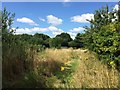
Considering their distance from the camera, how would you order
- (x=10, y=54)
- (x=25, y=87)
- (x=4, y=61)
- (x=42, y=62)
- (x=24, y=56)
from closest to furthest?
(x=25, y=87) → (x=4, y=61) → (x=10, y=54) → (x=24, y=56) → (x=42, y=62)

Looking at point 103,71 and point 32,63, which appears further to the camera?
point 32,63

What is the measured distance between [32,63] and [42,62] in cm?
84

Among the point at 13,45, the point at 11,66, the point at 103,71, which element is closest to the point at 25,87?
the point at 11,66

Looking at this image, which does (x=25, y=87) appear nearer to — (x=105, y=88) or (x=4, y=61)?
(x=4, y=61)

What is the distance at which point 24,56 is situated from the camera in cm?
877

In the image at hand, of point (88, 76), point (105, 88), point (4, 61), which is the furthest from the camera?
point (4, 61)

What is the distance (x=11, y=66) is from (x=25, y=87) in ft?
5.23

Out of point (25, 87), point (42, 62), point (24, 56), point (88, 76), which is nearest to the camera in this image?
point (88, 76)

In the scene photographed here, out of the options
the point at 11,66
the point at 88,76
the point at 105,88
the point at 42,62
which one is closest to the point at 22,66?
the point at 11,66

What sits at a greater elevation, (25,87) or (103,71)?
(103,71)

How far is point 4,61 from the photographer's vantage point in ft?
24.6

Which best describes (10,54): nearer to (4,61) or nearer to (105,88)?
(4,61)

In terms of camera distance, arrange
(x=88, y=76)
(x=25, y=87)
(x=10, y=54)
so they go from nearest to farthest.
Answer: (x=88, y=76)
(x=25, y=87)
(x=10, y=54)

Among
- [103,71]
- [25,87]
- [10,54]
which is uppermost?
[10,54]
